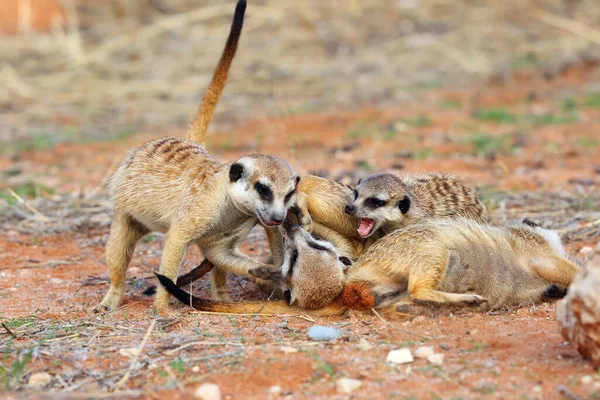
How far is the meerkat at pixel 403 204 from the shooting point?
456 centimetres

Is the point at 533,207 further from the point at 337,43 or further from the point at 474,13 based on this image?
the point at 474,13

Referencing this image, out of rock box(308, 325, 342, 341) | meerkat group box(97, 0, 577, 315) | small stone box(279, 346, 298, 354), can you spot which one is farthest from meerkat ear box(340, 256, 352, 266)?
small stone box(279, 346, 298, 354)

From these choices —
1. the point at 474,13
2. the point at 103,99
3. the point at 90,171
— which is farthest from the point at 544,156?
the point at 474,13

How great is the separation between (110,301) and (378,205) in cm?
154

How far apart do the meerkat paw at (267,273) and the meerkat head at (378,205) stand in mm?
577

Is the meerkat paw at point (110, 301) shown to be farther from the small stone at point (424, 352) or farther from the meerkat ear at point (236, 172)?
the small stone at point (424, 352)

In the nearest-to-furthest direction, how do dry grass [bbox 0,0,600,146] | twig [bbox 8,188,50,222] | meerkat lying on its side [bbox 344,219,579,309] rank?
1. meerkat lying on its side [bbox 344,219,579,309]
2. twig [bbox 8,188,50,222]
3. dry grass [bbox 0,0,600,146]

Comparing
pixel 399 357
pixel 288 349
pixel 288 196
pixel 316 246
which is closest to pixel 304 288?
pixel 316 246

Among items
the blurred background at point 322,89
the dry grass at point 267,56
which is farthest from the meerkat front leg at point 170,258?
the dry grass at point 267,56

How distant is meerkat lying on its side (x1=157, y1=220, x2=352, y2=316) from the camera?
3.95 meters

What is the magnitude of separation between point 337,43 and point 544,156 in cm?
640

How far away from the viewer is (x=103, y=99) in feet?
36.6

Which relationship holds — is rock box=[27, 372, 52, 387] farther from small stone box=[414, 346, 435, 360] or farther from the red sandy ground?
small stone box=[414, 346, 435, 360]

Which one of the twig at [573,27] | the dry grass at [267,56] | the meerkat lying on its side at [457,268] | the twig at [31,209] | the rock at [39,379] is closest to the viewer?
the rock at [39,379]
